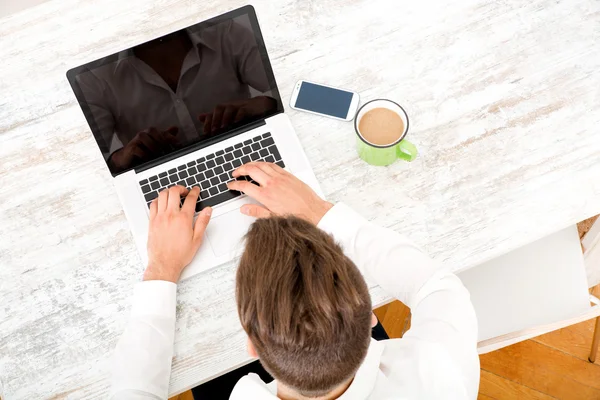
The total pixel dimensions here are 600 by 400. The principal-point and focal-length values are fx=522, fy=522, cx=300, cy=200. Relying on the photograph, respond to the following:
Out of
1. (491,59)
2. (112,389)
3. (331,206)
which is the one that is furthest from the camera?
(491,59)

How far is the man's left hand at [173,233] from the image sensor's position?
1.00m

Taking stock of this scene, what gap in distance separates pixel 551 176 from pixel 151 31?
93cm

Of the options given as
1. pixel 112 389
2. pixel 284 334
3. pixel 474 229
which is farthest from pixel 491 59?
pixel 112 389

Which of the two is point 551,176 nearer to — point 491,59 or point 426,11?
point 491,59

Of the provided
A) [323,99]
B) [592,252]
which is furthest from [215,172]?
[592,252]

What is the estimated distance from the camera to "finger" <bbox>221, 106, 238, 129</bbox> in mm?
1084

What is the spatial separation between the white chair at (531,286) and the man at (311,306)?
364 mm

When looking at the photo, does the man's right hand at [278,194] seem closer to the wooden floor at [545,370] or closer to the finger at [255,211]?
the finger at [255,211]

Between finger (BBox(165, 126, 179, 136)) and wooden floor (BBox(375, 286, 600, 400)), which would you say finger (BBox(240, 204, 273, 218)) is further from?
wooden floor (BBox(375, 286, 600, 400))

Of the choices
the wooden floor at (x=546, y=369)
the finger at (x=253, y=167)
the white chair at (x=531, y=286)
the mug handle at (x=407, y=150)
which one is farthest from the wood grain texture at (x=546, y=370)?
the finger at (x=253, y=167)

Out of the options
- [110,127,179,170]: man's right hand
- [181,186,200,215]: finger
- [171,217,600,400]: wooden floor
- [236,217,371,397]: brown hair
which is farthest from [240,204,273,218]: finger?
[171,217,600,400]: wooden floor

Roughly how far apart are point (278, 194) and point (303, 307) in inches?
16.6

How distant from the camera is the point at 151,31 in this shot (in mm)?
1200

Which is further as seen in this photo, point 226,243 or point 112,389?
point 226,243
